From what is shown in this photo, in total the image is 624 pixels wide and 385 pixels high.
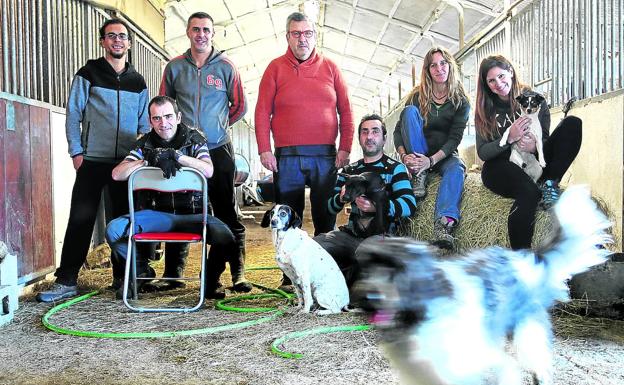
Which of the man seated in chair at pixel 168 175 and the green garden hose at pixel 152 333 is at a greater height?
the man seated in chair at pixel 168 175

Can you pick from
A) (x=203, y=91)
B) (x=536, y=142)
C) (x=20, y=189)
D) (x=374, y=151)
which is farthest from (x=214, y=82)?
(x=536, y=142)

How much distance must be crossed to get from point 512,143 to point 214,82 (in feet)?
6.23

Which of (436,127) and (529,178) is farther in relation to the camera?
(436,127)

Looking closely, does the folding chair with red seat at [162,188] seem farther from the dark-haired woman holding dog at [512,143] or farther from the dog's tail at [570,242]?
the dog's tail at [570,242]

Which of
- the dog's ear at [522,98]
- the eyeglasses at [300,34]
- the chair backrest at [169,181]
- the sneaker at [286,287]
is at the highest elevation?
the eyeglasses at [300,34]

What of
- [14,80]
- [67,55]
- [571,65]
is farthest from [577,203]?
[67,55]

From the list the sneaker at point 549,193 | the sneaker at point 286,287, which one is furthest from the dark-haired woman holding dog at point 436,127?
the sneaker at point 286,287

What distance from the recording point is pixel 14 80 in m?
3.56

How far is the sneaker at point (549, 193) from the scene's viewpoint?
3.00 metres

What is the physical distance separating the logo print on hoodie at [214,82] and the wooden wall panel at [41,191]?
1229mm

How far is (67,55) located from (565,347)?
412 centimetres

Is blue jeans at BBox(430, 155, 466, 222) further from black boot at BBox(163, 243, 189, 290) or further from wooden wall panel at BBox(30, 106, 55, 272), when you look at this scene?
wooden wall panel at BBox(30, 106, 55, 272)

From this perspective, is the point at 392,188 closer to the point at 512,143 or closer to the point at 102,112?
the point at 512,143

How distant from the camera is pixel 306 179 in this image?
3629 mm
